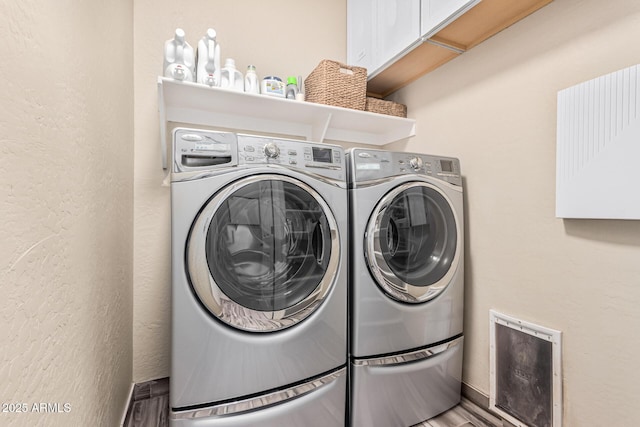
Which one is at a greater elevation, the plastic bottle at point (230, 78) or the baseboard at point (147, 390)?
the plastic bottle at point (230, 78)

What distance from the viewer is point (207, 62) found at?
1396 millimetres

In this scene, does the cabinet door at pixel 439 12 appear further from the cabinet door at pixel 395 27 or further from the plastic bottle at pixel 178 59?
the plastic bottle at pixel 178 59

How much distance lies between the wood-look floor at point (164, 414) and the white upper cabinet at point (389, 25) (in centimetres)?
190

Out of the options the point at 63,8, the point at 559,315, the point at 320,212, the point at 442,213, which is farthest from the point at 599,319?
the point at 63,8

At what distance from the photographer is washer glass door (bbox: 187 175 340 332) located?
98 cm

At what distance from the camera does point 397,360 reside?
1.28m

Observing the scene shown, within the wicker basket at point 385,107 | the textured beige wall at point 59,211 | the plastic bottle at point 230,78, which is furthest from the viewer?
the wicker basket at point 385,107

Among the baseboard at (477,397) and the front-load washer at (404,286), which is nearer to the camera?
the front-load washer at (404,286)

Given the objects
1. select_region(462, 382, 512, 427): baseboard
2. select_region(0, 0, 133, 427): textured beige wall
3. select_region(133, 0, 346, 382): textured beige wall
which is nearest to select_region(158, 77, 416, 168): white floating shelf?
select_region(133, 0, 346, 382): textured beige wall

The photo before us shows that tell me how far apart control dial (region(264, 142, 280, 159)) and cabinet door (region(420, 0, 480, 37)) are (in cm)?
101

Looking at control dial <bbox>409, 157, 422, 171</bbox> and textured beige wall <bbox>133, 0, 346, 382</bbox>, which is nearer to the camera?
control dial <bbox>409, 157, 422, 171</bbox>

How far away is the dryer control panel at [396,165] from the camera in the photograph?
125 centimetres

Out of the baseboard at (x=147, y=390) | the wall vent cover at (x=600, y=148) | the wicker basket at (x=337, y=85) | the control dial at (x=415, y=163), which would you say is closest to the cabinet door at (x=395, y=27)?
the wicker basket at (x=337, y=85)

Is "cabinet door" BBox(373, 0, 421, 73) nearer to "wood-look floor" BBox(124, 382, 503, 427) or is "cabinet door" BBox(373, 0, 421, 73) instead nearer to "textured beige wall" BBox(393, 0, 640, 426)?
"textured beige wall" BBox(393, 0, 640, 426)
